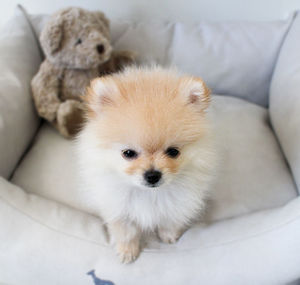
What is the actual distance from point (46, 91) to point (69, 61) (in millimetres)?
190

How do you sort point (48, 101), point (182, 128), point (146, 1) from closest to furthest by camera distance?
point (182, 128), point (48, 101), point (146, 1)

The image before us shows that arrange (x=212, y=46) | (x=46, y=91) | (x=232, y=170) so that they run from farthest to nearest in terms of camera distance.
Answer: (x=212, y=46)
(x=46, y=91)
(x=232, y=170)

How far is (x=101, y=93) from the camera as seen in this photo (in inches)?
33.3

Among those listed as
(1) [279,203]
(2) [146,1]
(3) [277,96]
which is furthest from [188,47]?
(1) [279,203]

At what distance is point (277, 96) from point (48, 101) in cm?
117

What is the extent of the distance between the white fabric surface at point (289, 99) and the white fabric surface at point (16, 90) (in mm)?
1244

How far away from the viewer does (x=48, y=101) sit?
1.48 m

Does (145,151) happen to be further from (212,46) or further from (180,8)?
(180,8)

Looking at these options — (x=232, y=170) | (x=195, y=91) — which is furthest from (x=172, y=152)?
(x=232, y=170)

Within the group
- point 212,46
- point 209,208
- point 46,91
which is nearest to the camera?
point 209,208

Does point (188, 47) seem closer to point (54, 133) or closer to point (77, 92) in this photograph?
point (77, 92)

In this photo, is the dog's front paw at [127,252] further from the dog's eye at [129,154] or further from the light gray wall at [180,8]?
the light gray wall at [180,8]

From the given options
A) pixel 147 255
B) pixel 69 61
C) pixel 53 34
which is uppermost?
pixel 53 34

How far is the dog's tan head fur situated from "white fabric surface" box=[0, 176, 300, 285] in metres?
0.38
